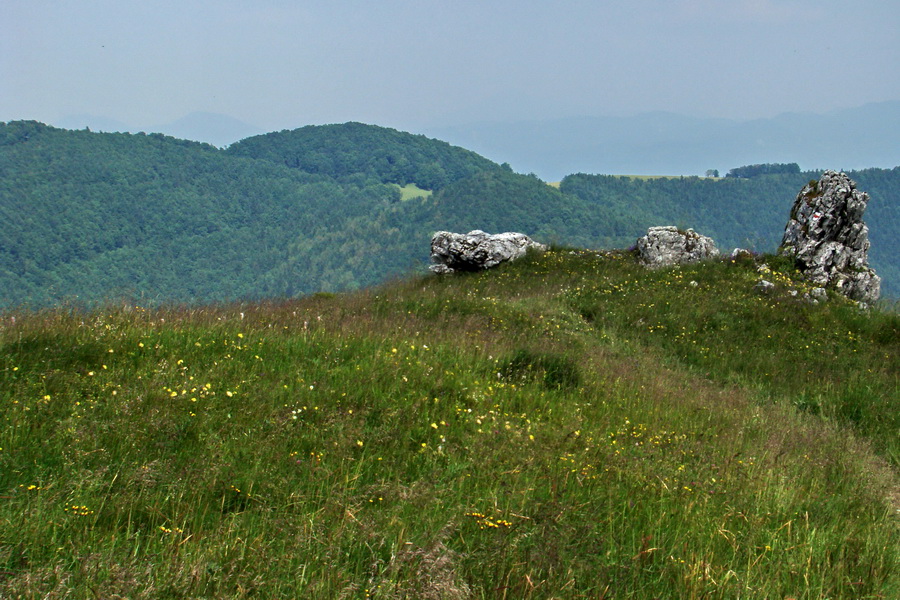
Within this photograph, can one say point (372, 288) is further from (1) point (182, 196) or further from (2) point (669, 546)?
(1) point (182, 196)

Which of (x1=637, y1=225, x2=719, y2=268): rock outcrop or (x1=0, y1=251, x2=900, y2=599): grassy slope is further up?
(x1=637, y1=225, x2=719, y2=268): rock outcrop

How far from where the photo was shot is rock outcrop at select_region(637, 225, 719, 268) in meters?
20.6

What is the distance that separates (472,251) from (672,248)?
7451 millimetres

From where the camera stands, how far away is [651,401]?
23.7ft

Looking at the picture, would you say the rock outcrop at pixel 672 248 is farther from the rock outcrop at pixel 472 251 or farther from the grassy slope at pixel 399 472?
the grassy slope at pixel 399 472

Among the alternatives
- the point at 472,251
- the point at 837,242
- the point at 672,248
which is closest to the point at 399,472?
the point at 472,251

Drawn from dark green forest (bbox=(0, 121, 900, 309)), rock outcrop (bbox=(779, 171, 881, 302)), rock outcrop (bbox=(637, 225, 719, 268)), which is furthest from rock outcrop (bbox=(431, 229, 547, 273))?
dark green forest (bbox=(0, 121, 900, 309))

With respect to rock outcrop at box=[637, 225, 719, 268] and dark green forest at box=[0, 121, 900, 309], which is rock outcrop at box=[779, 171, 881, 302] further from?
dark green forest at box=[0, 121, 900, 309]

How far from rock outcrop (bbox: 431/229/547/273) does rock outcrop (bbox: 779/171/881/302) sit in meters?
9.55

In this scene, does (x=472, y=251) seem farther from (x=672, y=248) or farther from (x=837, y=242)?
(x=837, y=242)

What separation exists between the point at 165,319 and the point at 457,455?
496 cm

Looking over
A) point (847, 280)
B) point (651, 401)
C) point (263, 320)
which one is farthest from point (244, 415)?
point (847, 280)

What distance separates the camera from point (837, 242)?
1800 cm

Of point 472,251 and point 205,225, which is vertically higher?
point 205,225
